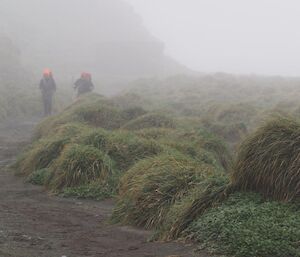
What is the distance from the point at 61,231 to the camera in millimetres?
7629

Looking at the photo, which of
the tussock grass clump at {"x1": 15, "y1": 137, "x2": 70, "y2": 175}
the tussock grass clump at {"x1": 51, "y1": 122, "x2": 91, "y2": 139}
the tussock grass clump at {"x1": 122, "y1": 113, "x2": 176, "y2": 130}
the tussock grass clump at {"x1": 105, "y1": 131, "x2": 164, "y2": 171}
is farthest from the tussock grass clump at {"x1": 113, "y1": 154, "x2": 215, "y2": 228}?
the tussock grass clump at {"x1": 122, "y1": 113, "x2": 176, "y2": 130}

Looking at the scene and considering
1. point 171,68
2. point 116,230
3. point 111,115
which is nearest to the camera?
point 116,230

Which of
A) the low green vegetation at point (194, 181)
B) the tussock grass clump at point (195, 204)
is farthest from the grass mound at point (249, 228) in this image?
the tussock grass clump at point (195, 204)

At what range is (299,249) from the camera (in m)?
5.76

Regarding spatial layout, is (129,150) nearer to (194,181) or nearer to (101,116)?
(194,181)

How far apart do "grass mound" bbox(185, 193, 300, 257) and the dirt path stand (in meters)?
0.29

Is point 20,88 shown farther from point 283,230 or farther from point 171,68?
point 171,68

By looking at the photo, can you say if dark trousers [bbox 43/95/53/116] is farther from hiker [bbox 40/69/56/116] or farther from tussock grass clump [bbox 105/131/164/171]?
tussock grass clump [bbox 105/131/164/171]

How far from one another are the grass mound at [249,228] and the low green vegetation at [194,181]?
0.4 inches

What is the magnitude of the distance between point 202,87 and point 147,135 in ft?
68.0

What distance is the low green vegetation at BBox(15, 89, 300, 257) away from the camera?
630 cm

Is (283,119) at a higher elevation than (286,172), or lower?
higher

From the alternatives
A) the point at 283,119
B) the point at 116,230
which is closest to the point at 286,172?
the point at 283,119

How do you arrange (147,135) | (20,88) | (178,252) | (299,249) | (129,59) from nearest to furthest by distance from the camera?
(299,249) < (178,252) < (147,135) < (20,88) < (129,59)
